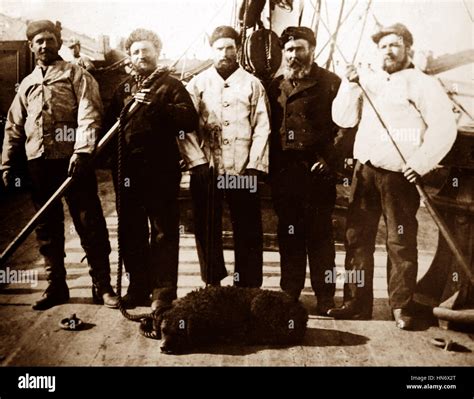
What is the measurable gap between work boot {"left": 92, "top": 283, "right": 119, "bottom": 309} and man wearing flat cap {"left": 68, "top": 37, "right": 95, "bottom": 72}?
160cm

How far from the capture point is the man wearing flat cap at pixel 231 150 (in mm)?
4082

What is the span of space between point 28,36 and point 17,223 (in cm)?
141

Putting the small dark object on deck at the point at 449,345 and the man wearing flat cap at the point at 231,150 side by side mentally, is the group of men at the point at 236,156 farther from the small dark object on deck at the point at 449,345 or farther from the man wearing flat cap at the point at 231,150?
the small dark object on deck at the point at 449,345

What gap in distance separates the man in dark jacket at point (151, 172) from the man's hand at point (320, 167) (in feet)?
2.86

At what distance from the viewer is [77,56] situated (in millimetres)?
4336

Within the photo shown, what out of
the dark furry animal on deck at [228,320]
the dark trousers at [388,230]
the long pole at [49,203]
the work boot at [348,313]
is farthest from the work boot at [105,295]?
the dark trousers at [388,230]

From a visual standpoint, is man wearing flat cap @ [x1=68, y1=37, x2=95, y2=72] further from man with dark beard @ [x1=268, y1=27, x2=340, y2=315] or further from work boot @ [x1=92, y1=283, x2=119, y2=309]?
work boot @ [x1=92, y1=283, x2=119, y2=309]

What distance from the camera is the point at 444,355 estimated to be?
12.4 ft

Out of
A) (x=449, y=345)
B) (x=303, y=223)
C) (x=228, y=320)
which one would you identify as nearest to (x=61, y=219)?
(x=228, y=320)

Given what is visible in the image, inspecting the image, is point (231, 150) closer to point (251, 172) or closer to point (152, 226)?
point (251, 172)

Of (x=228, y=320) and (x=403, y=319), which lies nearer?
(x=228, y=320)

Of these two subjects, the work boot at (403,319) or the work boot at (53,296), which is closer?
the work boot at (403,319)

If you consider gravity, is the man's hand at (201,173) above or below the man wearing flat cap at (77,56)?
below

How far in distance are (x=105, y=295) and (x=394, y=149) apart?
7.45 ft
